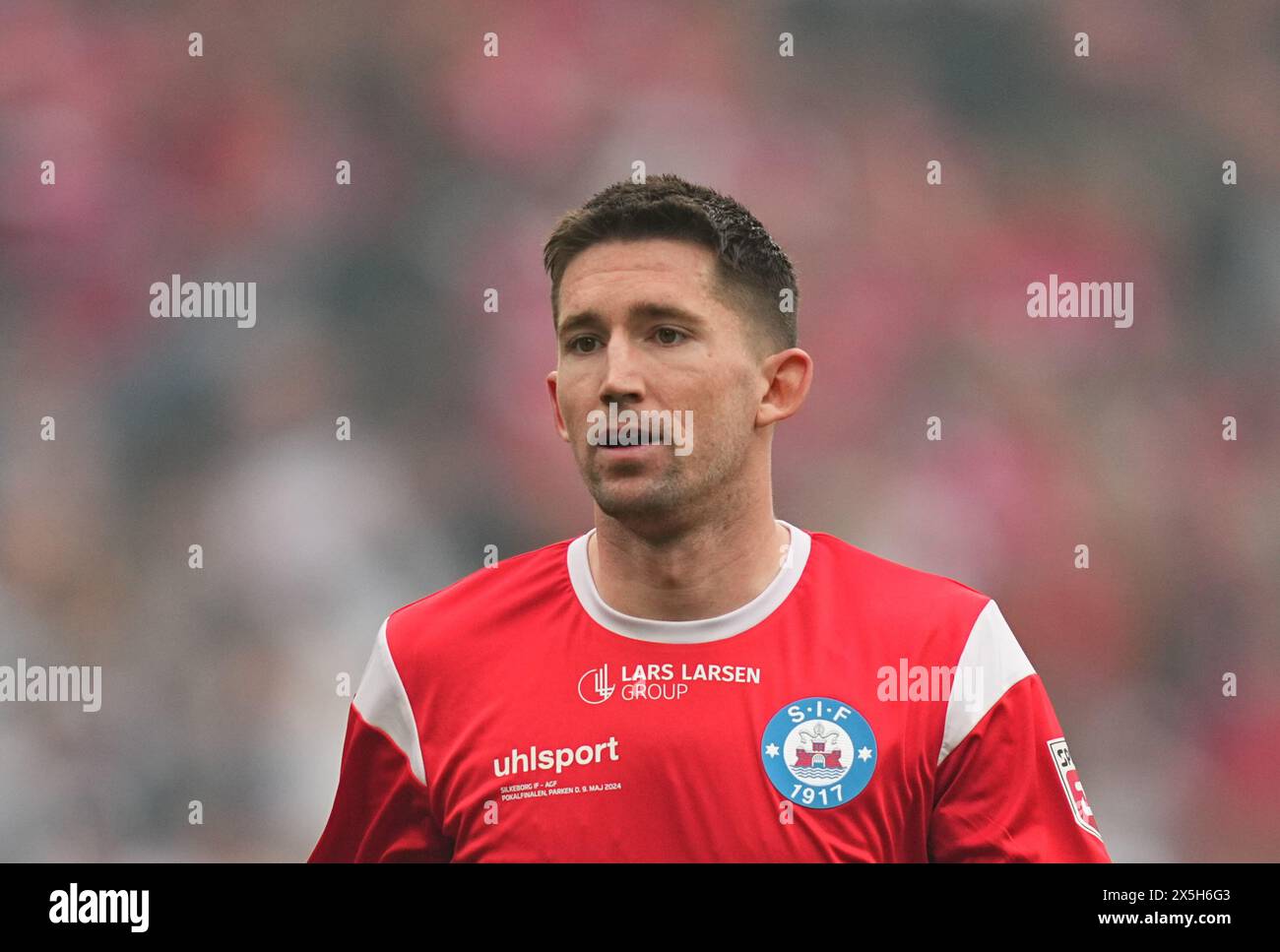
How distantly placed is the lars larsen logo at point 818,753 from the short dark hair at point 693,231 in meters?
0.81

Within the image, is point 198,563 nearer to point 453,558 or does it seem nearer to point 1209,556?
point 453,558

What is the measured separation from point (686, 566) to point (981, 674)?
64cm

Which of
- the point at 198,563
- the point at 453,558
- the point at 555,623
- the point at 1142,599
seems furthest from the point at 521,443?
the point at 1142,599

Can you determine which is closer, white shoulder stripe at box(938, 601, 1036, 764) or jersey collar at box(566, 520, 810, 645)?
white shoulder stripe at box(938, 601, 1036, 764)

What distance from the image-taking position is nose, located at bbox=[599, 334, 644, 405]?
262 cm

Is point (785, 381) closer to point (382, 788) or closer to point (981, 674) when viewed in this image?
point (981, 674)

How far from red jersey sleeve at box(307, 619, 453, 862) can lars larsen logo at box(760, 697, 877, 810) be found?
0.75m

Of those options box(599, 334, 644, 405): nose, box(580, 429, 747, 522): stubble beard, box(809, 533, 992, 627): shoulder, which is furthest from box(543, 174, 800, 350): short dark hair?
box(809, 533, 992, 627): shoulder

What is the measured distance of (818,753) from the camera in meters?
2.59

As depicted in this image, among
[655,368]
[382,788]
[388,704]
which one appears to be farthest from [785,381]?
[382,788]

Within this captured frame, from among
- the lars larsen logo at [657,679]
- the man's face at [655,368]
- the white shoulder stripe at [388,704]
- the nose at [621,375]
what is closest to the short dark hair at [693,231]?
the man's face at [655,368]

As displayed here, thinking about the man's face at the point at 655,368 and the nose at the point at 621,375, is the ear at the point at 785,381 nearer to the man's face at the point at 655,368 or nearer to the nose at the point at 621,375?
the man's face at the point at 655,368

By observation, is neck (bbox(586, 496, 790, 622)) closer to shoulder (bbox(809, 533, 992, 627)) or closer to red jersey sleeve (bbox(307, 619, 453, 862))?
shoulder (bbox(809, 533, 992, 627))

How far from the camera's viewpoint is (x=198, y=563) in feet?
15.7
